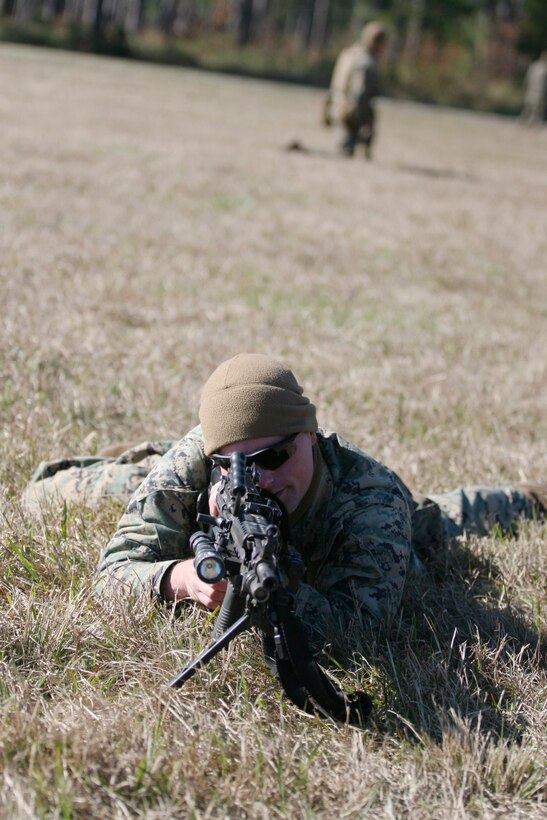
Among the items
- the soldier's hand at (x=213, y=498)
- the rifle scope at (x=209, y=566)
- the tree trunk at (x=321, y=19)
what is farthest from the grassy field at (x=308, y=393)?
the tree trunk at (x=321, y=19)

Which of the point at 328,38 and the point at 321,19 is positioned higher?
the point at 321,19

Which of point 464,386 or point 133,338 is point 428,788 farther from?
point 133,338

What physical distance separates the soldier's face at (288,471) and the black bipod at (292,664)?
1.69ft

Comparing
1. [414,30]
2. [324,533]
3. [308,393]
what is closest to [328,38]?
[414,30]

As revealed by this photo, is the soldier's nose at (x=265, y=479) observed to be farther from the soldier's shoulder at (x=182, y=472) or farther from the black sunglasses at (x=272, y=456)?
the soldier's shoulder at (x=182, y=472)

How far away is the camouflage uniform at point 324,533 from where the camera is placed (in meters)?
3.06

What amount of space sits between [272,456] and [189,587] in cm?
48

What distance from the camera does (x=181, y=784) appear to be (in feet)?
7.60

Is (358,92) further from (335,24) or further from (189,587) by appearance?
(335,24)

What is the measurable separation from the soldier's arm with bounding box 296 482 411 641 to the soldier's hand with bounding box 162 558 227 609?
316mm

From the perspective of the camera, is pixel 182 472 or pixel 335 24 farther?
pixel 335 24

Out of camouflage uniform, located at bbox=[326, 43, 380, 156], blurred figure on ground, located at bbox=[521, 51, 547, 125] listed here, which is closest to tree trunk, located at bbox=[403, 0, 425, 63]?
blurred figure on ground, located at bbox=[521, 51, 547, 125]

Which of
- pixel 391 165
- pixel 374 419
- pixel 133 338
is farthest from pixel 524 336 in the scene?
pixel 391 165

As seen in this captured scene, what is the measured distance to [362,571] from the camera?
124 inches
